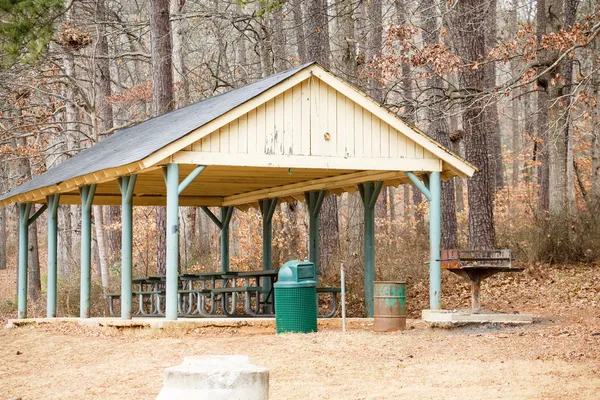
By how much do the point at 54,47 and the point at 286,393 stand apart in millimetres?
19928

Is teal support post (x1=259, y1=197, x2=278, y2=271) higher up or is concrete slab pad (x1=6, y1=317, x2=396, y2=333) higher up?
teal support post (x1=259, y1=197, x2=278, y2=271)

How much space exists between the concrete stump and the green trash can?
6619 mm

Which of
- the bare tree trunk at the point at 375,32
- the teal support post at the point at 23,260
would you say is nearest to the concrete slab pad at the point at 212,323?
the teal support post at the point at 23,260

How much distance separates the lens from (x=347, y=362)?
33.3ft

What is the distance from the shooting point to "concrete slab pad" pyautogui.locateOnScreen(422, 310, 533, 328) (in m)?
12.9

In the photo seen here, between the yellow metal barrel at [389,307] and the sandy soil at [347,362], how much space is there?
36 centimetres

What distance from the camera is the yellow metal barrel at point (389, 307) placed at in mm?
13266

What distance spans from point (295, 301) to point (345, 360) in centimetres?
269

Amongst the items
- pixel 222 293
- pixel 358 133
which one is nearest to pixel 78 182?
pixel 222 293

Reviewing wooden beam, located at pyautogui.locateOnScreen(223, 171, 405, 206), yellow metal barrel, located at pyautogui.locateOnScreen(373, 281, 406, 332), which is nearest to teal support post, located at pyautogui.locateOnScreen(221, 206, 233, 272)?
wooden beam, located at pyautogui.locateOnScreen(223, 171, 405, 206)

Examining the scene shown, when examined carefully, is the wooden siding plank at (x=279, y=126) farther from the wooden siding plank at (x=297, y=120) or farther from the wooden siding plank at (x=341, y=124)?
the wooden siding plank at (x=341, y=124)

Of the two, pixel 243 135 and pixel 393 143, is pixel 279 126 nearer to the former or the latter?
pixel 243 135

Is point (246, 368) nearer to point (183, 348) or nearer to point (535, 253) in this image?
point (183, 348)

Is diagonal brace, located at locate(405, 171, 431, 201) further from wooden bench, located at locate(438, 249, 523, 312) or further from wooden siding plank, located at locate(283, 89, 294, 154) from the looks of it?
wooden siding plank, located at locate(283, 89, 294, 154)
